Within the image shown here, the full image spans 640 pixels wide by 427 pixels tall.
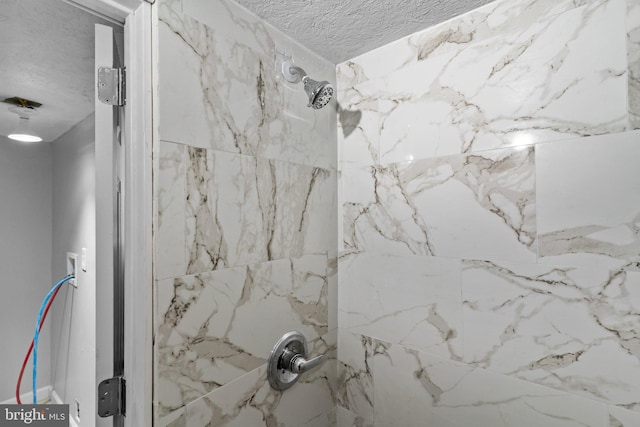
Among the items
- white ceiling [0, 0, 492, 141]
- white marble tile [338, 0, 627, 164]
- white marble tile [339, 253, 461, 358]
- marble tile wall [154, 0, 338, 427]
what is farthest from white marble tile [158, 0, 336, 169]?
white marble tile [339, 253, 461, 358]

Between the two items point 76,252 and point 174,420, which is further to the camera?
point 76,252

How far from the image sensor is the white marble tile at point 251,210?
85cm

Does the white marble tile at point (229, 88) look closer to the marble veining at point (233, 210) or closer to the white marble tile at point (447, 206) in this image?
the marble veining at point (233, 210)

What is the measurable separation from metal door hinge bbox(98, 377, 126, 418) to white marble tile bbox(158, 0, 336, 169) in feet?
2.13

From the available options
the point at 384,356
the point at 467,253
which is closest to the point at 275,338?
the point at 384,356

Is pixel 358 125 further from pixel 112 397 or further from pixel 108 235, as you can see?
pixel 112 397

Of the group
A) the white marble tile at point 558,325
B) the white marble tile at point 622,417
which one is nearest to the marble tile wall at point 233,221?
the white marble tile at point 558,325

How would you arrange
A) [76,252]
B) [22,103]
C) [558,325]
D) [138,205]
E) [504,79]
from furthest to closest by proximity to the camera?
1. [76,252]
2. [22,103]
3. [504,79]
4. [558,325]
5. [138,205]

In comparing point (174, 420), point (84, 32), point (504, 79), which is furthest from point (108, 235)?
point (504, 79)

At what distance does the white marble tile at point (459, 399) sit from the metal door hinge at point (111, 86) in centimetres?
124

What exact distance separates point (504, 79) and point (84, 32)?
1.35m

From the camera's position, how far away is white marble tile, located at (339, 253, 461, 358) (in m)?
1.05

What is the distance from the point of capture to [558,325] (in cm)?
85

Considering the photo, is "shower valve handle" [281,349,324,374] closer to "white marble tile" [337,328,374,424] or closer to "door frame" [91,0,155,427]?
"white marble tile" [337,328,374,424]
